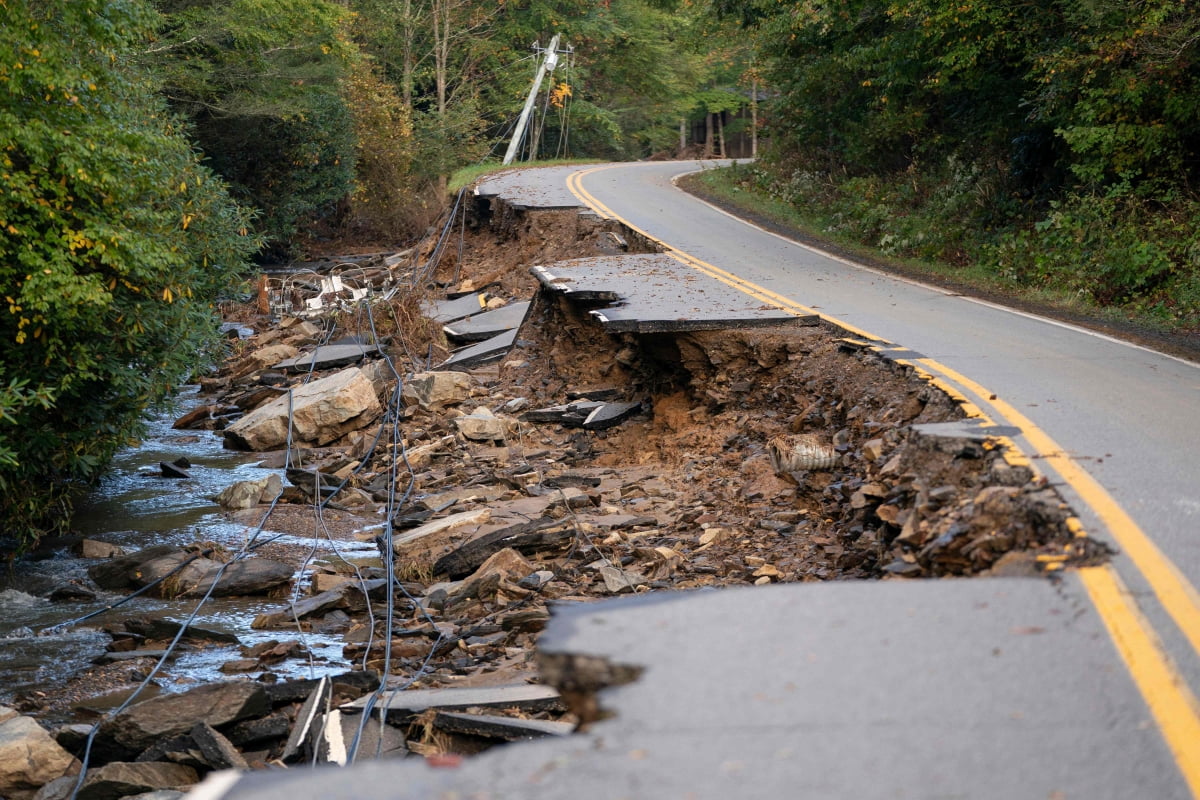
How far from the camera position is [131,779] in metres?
6.04

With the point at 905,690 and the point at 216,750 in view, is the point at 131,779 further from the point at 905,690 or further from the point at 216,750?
the point at 905,690

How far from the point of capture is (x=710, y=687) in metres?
3.47

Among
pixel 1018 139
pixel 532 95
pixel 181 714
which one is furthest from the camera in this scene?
pixel 532 95

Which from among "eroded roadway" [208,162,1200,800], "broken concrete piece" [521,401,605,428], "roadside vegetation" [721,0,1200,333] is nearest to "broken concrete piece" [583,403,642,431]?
"broken concrete piece" [521,401,605,428]

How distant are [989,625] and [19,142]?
8.47 meters

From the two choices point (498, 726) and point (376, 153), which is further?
point (376, 153)

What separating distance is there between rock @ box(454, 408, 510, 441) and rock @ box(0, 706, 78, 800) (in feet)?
24.8

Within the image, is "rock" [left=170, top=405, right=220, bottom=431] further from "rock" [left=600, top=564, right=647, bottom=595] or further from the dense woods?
"rock" [left=600, top=564, right=647, bottom=595]

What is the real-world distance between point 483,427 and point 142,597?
16.6 feet

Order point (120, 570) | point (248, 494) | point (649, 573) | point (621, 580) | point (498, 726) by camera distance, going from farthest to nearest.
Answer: point (248, 494), point (120, 570), point (649, 573), point (621, 580), point (498, 726)

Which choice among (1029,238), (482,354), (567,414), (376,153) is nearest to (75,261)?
A: (567,414)

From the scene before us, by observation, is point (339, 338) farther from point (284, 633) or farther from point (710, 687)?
point (710, 687)

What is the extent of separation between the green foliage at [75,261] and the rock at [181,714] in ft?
8.57

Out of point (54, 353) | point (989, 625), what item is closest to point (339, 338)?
point (54, 353)
